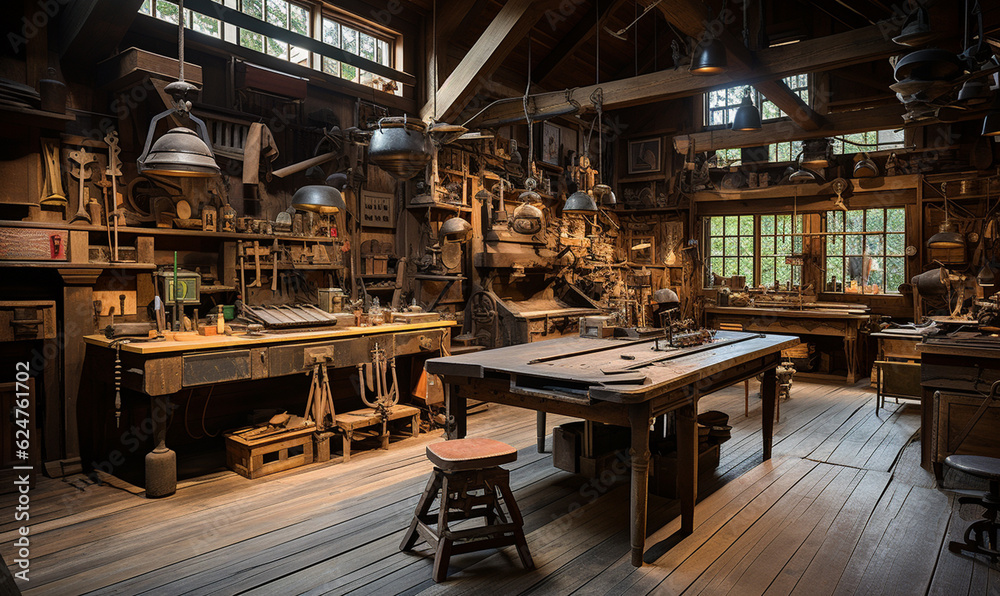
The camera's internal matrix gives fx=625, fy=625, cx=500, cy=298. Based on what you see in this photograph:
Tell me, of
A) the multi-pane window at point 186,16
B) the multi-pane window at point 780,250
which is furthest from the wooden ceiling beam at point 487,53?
the multi-pane window at point 780,250

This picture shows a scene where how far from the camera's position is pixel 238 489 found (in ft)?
14.0

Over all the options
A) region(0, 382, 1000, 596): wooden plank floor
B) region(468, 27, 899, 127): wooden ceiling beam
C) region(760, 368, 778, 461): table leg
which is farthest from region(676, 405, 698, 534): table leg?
region(468, 27, 899, 127): wooden ceiling beam

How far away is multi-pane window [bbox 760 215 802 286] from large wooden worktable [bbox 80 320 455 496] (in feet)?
23.8

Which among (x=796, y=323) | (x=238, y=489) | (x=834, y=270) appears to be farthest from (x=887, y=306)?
(x=238, y=489)

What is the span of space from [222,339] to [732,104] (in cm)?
916

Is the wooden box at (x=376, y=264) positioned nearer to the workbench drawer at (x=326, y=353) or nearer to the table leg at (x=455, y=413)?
the workbench drawer at (x=326, y=353)

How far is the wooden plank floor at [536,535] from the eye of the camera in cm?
297

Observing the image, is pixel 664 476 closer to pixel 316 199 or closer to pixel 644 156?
pixel 316 199

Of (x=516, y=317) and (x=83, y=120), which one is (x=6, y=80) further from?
(x=516, y=317)

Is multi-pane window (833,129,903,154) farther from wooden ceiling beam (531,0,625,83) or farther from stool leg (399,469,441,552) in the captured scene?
stool leg (399,469,441,552)

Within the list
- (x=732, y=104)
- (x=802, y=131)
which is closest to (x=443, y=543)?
(x=802, y=131)

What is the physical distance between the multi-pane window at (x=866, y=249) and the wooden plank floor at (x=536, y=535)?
5241 mm

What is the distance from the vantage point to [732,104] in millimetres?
10500

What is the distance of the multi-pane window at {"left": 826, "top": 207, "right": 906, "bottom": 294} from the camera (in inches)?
370
